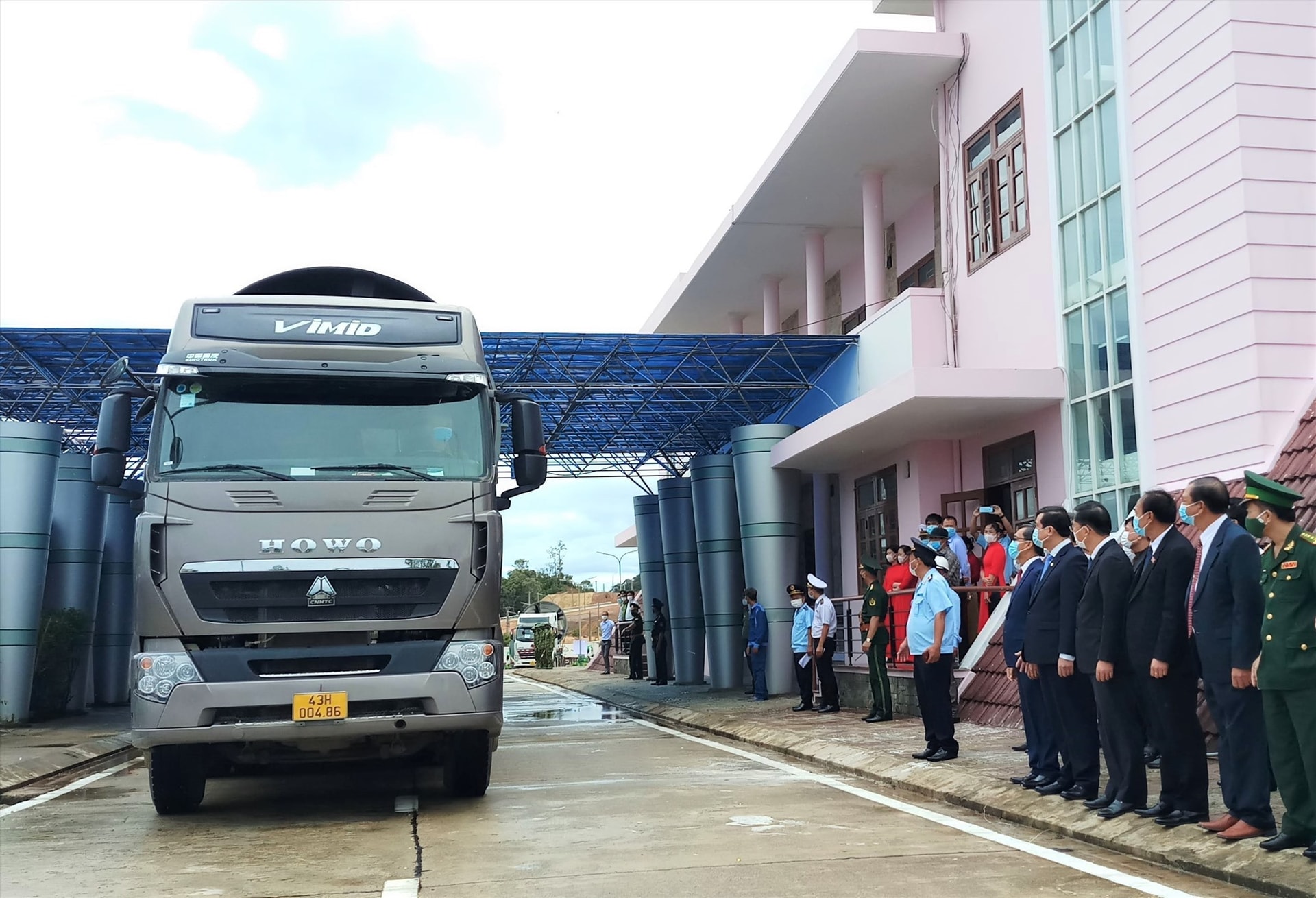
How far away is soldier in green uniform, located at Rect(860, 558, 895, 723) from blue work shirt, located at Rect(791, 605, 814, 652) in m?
1.99

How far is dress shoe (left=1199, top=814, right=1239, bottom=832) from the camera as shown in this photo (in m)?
6.68

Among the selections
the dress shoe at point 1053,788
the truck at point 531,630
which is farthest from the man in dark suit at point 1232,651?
the truck at point 531,630

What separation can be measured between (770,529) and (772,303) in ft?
28.6

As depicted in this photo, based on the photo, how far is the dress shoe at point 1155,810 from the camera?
7.17m

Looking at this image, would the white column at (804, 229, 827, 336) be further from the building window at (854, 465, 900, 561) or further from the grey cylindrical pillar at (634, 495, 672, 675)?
the grey cylindrical pillar at (634, 495, 672, 675)

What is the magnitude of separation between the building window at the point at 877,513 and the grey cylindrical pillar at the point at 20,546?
13.0 metres

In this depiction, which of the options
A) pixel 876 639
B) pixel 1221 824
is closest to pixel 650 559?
pixel 876 639

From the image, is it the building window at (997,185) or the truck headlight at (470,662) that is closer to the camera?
the truck headlight at (470,662)

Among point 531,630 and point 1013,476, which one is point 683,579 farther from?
point 531,630

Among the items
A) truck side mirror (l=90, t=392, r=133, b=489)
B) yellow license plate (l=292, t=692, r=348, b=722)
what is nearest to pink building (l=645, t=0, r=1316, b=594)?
yellow license plate (l=292, t=692, r=348, b=722)

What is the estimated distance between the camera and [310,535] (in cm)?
837

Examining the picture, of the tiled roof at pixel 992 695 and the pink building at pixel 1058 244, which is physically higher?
the pink building at pixel 1058 244

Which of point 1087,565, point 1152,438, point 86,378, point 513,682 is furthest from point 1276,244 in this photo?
point 513,682

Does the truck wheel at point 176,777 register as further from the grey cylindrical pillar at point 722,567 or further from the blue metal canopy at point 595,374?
the grey cylindrical pillar at point 722,567
